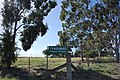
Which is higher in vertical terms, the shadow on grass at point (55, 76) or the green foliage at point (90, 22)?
the green foliage at point (90, 22)

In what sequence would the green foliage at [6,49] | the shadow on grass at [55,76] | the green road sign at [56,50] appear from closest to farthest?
the green road sign at [56,50] → the shadow on grass at [55,76] → the green foliage at [6,49]

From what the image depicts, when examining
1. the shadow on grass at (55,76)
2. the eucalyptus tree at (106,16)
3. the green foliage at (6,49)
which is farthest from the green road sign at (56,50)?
the eucalyptus tree at (106,16)

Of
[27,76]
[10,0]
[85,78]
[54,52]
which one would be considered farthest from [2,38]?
[54,52]

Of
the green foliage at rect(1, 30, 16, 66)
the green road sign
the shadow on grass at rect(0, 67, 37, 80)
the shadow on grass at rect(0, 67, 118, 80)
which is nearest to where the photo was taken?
the green road sign

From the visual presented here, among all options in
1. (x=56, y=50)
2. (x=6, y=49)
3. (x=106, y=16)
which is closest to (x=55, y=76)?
(x=56, y=50)

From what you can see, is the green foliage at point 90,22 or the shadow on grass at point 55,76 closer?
the shadow on grass at point 55,76

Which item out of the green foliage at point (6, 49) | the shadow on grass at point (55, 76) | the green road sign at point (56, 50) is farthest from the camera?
the green foliage at point (6, 49)

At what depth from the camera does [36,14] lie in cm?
3155

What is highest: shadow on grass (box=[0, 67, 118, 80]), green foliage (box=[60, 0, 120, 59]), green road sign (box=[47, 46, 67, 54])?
green foliage (box=[60, 0, 120, 59])

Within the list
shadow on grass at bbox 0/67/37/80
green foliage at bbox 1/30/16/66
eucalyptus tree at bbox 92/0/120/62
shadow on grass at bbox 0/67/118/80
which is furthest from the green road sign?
eucalyptus tree at bbox 92/0/120/62

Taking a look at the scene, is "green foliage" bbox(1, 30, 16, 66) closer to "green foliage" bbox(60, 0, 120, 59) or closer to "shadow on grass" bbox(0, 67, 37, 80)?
"shadow on grass" bbox(0, 67, 37, 80)

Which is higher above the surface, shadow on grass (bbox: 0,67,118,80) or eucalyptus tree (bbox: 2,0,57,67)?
eucalyptus tree (bbox: 2,0,57,67)

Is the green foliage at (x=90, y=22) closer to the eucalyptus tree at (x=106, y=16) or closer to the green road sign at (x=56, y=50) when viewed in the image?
the eucalyptus tree at (x=106, y=16)

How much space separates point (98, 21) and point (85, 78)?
14416 millimetres
